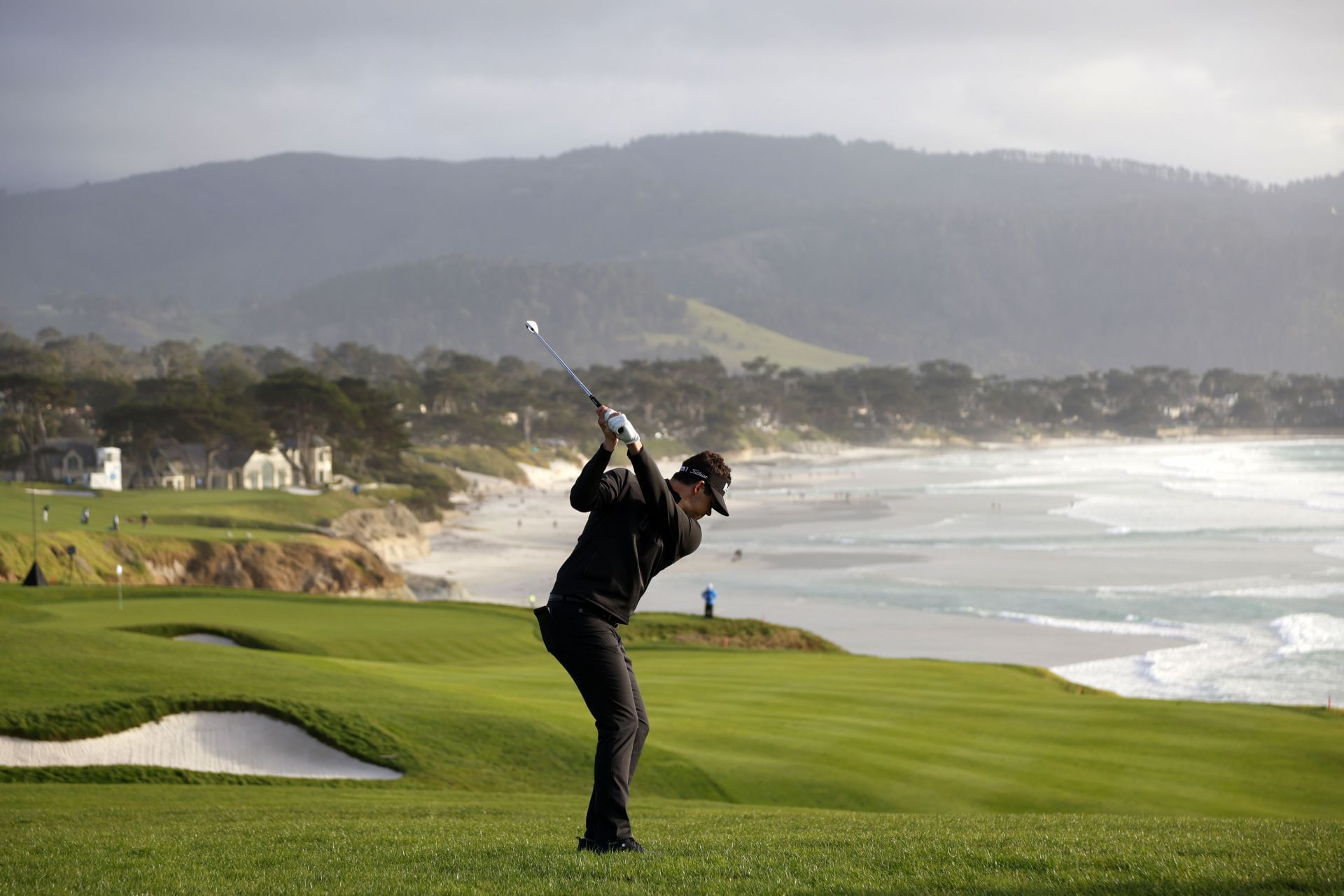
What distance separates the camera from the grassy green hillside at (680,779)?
7199mm

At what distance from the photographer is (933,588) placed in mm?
46375

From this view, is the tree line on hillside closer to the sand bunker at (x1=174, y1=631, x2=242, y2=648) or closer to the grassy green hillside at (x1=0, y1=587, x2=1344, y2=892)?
the grassy green hillside at (x1=0, y1=587, x2=1344, y2=892)

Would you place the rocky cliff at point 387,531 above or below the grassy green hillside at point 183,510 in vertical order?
below

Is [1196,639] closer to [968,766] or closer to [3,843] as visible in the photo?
[968,766]

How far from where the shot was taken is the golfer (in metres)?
7.29

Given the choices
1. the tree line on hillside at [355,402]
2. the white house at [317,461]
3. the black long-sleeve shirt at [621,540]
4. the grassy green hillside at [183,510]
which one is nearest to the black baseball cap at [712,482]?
the black long-sleeve shirt at [621,540]

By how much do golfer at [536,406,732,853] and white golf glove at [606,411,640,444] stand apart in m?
0.10

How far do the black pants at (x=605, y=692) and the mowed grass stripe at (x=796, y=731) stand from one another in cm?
725

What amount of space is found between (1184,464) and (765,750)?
133582 mm

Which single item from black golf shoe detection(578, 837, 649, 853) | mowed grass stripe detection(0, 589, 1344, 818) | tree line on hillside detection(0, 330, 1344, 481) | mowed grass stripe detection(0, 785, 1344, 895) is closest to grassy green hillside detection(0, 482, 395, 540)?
tree line on hillside detection(0, 330, 1344, 481)

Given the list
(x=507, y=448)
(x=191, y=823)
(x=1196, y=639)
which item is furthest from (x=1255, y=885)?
(x=507, y=448)

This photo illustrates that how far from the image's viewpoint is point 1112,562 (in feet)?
173

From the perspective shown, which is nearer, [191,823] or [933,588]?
[191,823]

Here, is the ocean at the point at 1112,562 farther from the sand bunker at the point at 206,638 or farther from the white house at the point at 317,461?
the white house at the point at 317,461
